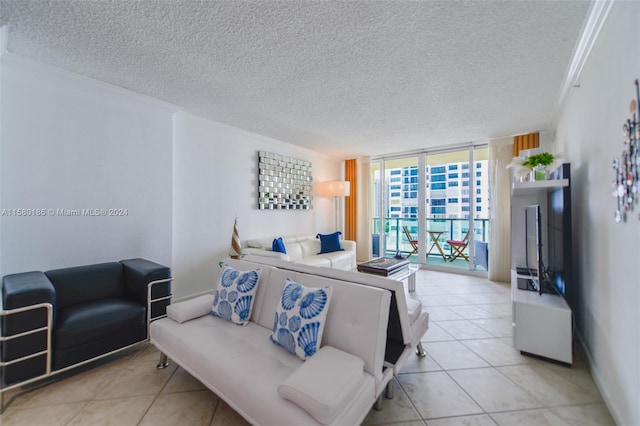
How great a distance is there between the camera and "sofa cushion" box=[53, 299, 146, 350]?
1812 mm

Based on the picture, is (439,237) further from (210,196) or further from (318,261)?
(210,196)

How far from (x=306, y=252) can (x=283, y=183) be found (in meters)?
1.33

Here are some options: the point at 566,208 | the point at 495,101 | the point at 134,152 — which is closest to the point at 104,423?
the point at 134,152

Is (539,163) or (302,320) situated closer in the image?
(302,320)

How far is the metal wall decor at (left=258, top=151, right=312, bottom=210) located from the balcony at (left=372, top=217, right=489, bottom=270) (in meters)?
1.93

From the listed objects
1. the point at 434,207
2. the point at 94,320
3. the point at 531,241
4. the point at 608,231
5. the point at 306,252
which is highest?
the point at 434,207

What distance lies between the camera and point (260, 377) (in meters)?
1.29

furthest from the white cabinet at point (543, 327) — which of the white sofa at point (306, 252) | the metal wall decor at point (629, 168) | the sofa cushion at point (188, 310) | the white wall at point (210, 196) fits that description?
the white wall at point (210, 196)

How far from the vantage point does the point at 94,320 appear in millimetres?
1932

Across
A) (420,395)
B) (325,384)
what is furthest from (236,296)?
(420,395)

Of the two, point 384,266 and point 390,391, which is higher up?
point 384,266

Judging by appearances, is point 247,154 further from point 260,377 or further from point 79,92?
point 260,377

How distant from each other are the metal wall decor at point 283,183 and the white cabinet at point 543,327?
11.7ft

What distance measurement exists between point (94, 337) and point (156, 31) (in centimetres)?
227
